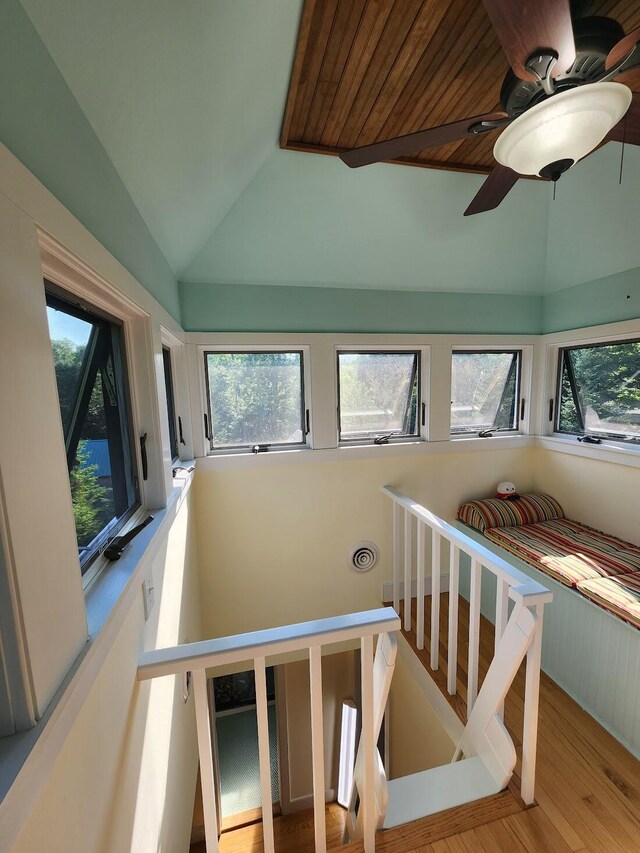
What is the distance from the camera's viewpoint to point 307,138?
1688 mm

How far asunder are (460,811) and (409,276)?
2606 millimetres

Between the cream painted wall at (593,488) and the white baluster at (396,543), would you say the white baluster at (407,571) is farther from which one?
the cream painted wall at (593,488)

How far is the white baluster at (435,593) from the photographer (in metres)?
1.73

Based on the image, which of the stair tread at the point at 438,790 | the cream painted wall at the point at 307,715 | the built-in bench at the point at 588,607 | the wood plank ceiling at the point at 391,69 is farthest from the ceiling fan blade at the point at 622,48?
the cream painted wall at the point at 307,715

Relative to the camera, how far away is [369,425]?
2564mm

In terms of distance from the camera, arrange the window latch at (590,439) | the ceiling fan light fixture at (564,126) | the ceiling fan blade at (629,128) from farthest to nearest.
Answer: the window latch at (590,439), the ceiling fan blade at (629,128), the ceiling fan light fixture at (564,126)

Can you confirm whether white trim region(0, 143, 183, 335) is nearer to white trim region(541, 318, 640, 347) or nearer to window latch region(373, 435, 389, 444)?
window latch region(373, 435, 389, 444)

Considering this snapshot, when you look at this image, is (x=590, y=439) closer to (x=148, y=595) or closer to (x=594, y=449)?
(x=594, y=449)

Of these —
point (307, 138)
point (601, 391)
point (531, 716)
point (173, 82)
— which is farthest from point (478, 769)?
point (307, 138)

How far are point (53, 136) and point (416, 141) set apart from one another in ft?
3.44

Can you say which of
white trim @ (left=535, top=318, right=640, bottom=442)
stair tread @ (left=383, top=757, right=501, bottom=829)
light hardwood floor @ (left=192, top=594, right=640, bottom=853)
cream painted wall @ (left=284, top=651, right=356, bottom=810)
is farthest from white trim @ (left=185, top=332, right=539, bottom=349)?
cream painted wall @ (left=284, top=651, right=356, bottom=810)

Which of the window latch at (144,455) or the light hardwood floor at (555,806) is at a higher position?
the window latch at (144,455)

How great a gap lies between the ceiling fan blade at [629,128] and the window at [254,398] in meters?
1.73

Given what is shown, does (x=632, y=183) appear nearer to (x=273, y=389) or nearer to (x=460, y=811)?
(x=273, y=389)
